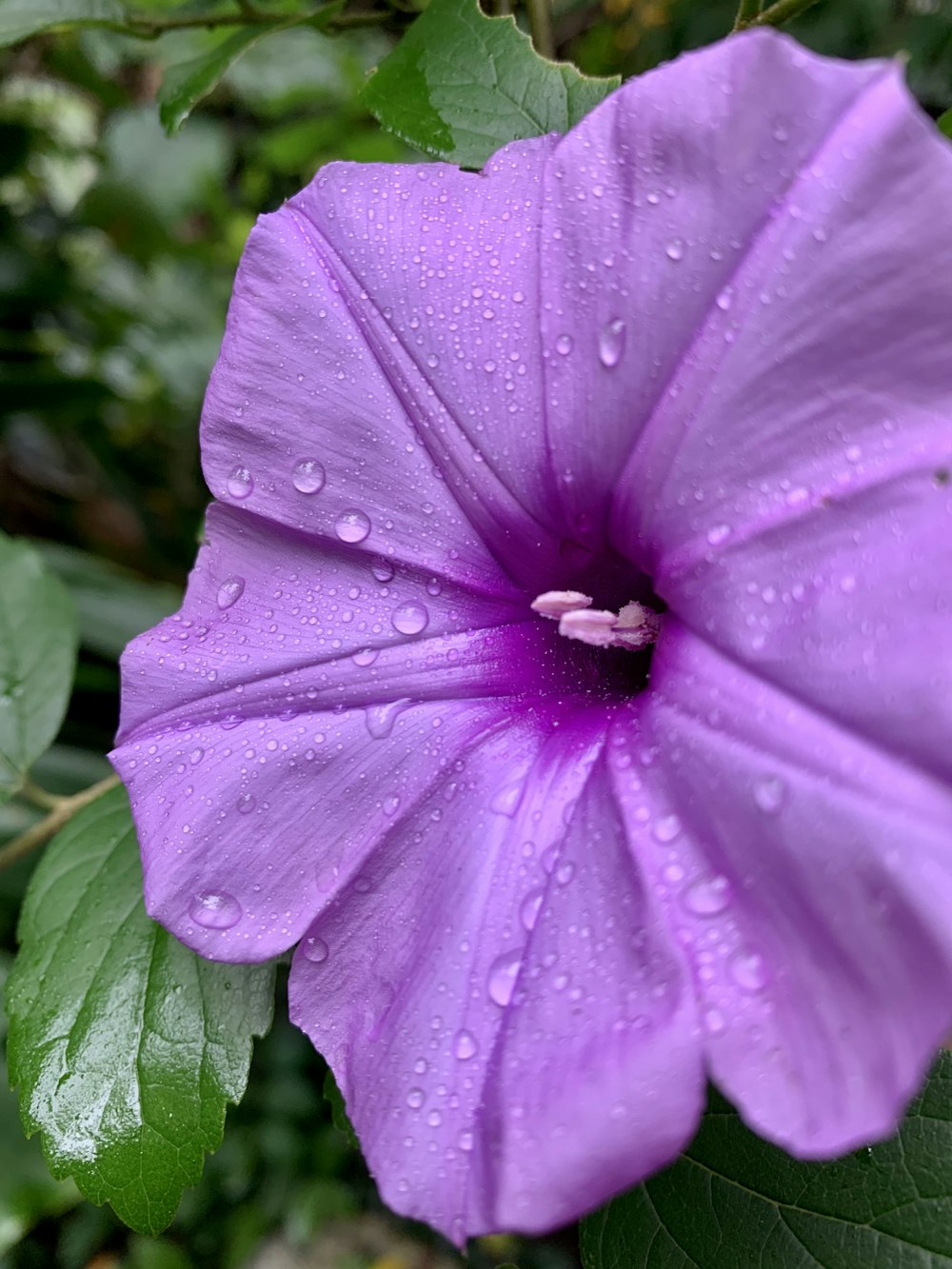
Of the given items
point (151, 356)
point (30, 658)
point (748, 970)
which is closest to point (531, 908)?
point (748, 970)

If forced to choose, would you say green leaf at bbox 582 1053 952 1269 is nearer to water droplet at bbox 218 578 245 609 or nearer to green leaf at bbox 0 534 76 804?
water droplet at bbox 218 578 245 609

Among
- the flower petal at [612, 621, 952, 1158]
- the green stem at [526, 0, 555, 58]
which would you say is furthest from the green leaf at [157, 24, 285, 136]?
the flower petal at [612, 621, 952, 1158]

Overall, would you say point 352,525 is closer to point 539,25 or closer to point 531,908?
point 531,908

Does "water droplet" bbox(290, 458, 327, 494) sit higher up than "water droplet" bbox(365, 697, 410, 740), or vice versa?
"water droplet" bbox(290, 458, 327, 494)

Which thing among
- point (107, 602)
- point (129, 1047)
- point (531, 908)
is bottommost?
point (107, 602)

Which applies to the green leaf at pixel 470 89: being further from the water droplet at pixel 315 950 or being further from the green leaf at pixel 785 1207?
the green leaf at pixel 785 1207

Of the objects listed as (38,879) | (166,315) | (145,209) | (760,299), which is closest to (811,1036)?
(760,299)

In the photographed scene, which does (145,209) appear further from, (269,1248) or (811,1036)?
(269,1248)
